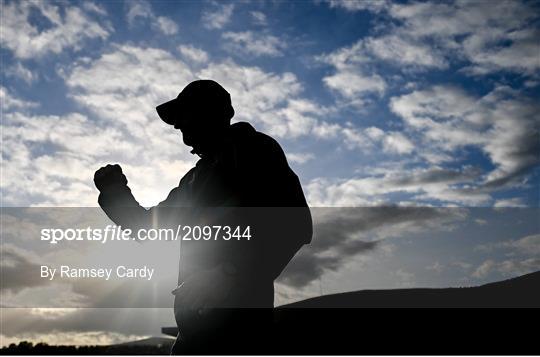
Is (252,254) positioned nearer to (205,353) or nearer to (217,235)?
(217,235)

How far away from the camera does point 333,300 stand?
133 feet

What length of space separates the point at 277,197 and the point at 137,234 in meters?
1.29

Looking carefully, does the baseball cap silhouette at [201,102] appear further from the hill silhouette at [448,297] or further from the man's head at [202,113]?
the hill silhouette at [448,297]

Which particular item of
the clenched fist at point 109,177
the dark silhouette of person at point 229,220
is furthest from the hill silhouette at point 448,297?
the dark silhouette of person at point 229,220

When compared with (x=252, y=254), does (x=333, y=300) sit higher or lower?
higher

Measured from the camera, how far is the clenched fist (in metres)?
3.84

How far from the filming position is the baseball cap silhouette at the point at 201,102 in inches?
139

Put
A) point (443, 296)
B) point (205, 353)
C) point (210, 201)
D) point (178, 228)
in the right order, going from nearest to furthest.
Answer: point (205, 353) → point (210, 201) → point (178, 228) → point (443, 296)

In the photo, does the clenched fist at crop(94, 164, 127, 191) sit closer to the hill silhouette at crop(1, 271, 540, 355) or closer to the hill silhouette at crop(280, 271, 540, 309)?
the hill silhouette at crop(1, 271, 540, 355)

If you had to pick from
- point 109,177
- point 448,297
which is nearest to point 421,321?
point 448,297

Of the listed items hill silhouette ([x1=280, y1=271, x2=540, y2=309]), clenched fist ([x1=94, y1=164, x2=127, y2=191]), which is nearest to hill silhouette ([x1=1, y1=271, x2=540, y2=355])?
hill silhouette ([x1=280, y1=271, x2=540, y2=309])

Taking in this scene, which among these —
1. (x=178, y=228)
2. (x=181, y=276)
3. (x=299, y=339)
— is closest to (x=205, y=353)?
(x=181, y=276)

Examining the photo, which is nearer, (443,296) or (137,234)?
(137,234)

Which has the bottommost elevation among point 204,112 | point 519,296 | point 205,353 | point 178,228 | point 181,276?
point 205,353
